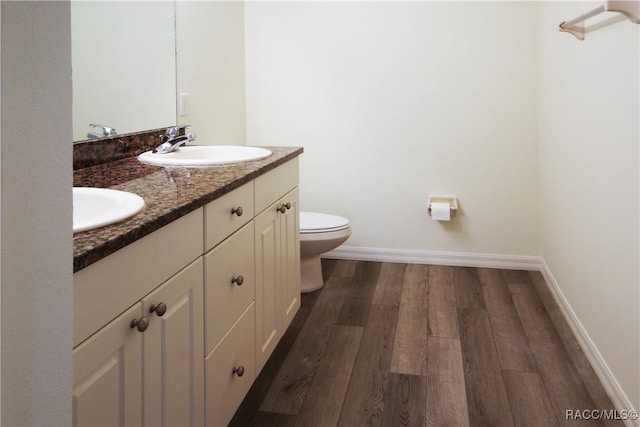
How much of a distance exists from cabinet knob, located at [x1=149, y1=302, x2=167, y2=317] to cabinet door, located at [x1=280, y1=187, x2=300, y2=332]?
104cm

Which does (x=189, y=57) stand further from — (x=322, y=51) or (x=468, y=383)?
(x=468, y=383)

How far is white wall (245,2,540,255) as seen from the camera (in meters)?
3.27

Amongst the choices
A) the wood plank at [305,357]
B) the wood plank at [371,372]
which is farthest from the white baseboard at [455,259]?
the wood plank at [371,372]

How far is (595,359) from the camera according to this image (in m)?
2.13

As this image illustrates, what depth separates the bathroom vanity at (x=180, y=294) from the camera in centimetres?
98

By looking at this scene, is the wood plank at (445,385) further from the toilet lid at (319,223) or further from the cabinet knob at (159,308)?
the cabinet knob at (159,308)

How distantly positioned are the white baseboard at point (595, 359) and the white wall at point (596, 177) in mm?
28

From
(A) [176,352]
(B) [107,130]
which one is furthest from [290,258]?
(A) [176,352]

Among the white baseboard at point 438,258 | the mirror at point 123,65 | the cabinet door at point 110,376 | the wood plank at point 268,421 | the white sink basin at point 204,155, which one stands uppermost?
the mirror at point 123,65

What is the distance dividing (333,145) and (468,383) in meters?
1.86

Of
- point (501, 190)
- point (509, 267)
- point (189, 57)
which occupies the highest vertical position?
point (189, 57)

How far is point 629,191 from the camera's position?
1.75 m

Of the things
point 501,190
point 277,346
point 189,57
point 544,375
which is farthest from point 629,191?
point 189,57

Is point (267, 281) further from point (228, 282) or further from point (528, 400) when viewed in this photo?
point (528, 400)
